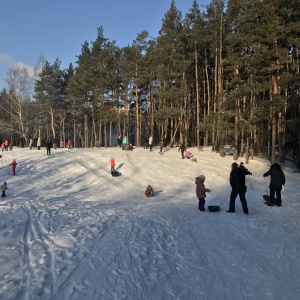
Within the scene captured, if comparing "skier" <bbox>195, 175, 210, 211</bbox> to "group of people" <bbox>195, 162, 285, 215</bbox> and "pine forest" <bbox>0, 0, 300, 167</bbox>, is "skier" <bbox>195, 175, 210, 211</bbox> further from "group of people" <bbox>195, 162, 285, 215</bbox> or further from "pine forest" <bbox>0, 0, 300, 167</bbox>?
"pine forest" <bbox>0, 0, 300, 167</bbox>

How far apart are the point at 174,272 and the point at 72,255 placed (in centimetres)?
211

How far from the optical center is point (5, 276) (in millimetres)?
4688

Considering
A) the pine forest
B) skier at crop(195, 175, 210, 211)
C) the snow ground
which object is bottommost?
the snow ground

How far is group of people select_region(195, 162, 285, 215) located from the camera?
9.91m

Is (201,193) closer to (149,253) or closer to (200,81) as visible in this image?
(149,253)

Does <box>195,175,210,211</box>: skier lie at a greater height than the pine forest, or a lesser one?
lesser

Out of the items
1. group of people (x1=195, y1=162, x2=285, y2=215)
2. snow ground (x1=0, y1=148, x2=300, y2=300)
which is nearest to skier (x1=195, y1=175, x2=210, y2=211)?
group of people (x1=195, y1=162, x2=285, y2=215)

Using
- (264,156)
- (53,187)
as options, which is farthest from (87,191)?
(264,156)

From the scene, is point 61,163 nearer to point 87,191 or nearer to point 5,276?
point 87,191

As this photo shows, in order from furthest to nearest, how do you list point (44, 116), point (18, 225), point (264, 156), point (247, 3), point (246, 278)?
point (44, 116), point (264, 156), point (247, 3), point (18, 225), point (246, 278)

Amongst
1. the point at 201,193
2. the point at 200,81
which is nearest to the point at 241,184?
the point at 201,193

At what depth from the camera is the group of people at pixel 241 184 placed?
9.91 m

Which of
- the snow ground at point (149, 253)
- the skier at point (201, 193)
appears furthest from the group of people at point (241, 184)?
the snow ground at point (149, 253)

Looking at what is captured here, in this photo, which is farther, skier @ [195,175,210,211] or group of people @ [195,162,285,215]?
skier @ [195,175,210,211]
